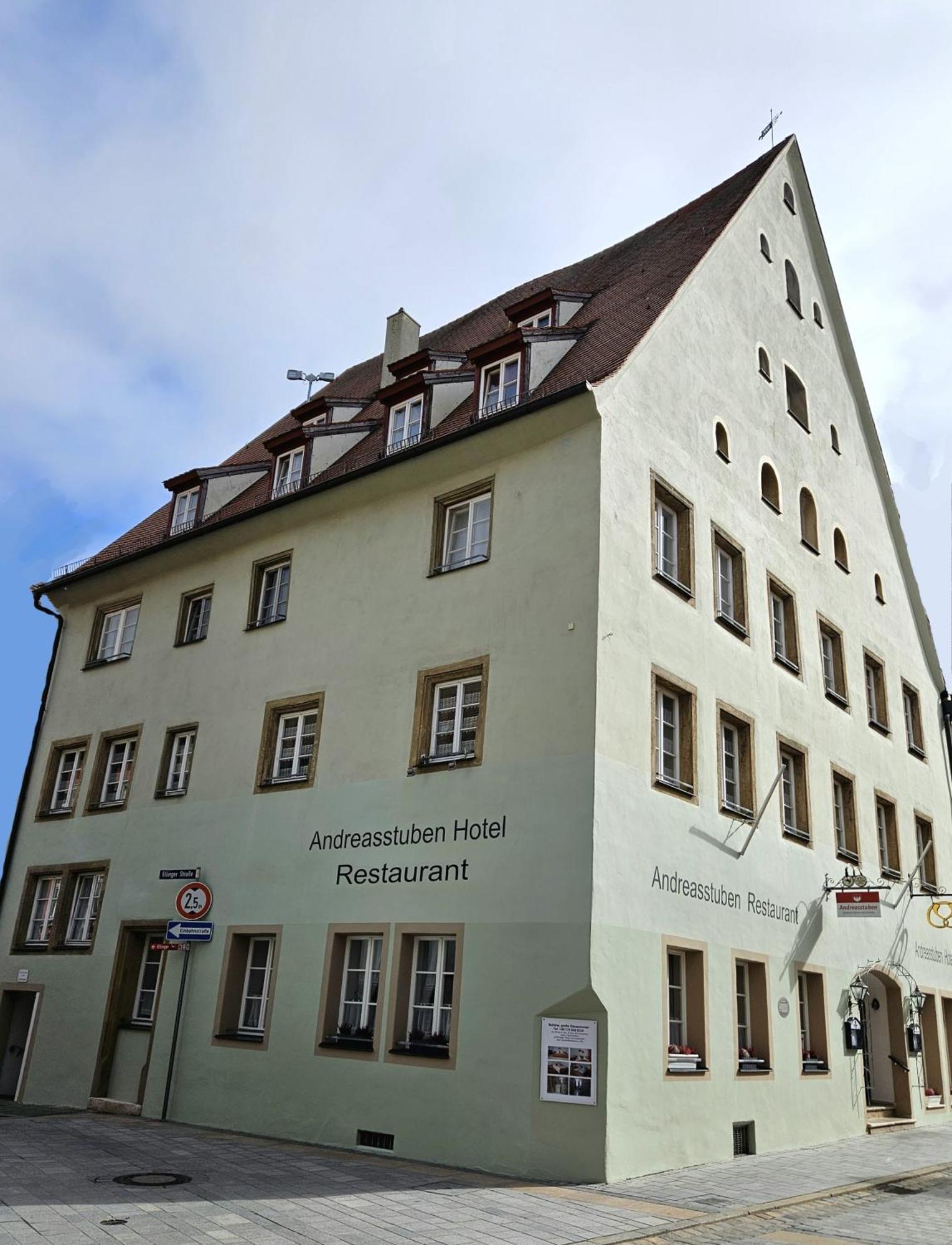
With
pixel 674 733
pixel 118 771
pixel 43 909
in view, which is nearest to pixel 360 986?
pixel 674 733

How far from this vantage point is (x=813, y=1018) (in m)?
16.6

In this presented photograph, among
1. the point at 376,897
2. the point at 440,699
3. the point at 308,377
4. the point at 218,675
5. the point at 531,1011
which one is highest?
the point at 308,377

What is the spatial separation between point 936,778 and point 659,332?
43.2ft

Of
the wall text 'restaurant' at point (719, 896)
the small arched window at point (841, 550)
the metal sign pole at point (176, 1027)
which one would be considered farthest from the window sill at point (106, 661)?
the small arched window at point (841, 550)

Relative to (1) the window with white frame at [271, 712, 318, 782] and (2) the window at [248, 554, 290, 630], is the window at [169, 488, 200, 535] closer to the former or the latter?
(2) the window at [248, 554, 290, 630]

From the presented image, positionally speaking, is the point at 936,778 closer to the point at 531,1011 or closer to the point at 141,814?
the point at 531,1011

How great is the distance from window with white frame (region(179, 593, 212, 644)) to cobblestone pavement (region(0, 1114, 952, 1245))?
8.26m

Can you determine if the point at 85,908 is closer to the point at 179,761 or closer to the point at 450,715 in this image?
the point at 179,761

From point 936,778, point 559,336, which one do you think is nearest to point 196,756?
point 559,336

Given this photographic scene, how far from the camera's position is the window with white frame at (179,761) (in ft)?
57.9

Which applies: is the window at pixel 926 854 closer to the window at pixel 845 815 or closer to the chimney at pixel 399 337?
the window at pixel 845 815

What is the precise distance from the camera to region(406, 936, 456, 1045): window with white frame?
13.0m

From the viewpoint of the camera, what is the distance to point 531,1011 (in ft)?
39.1

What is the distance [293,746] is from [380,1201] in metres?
7.55
